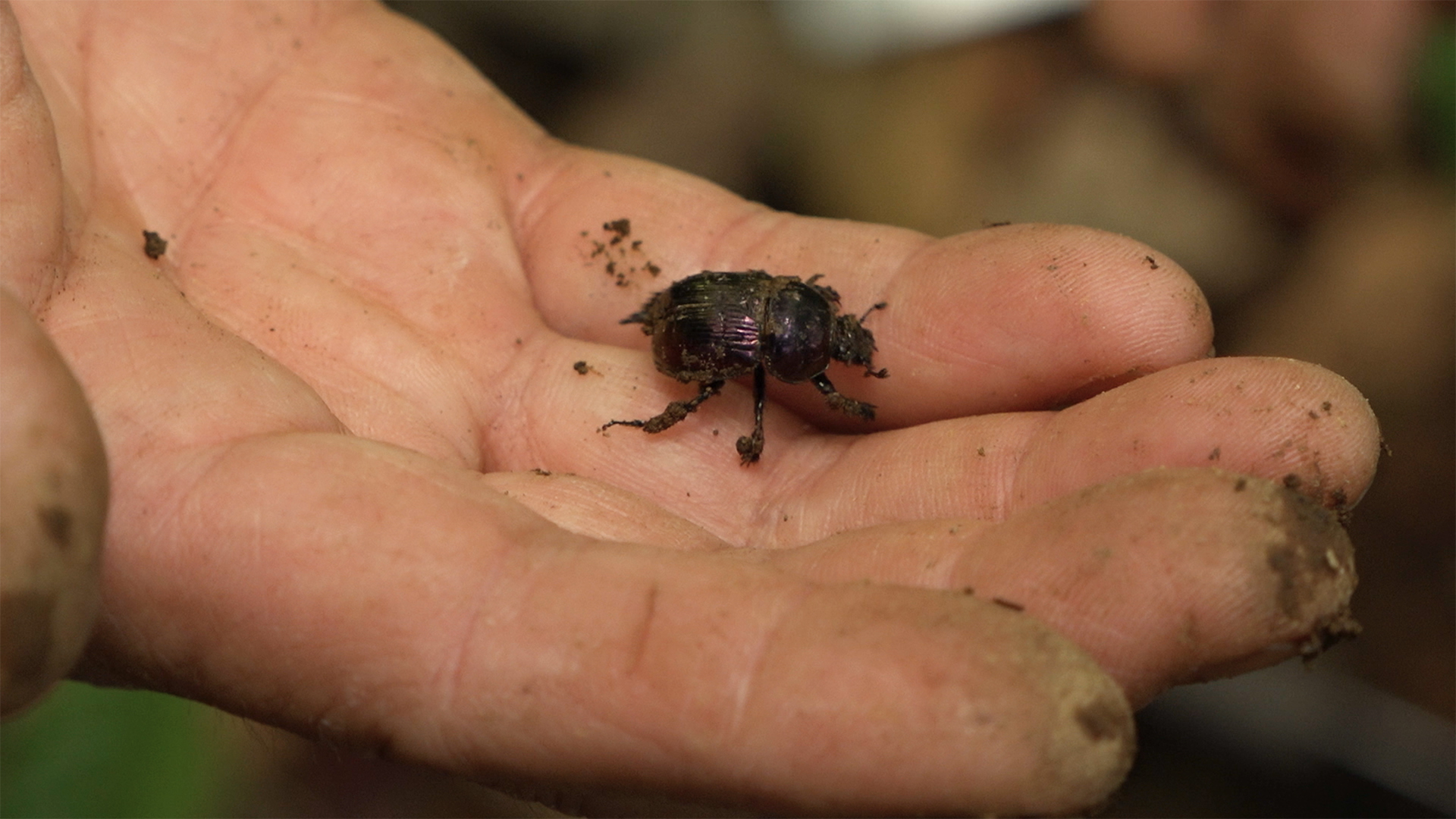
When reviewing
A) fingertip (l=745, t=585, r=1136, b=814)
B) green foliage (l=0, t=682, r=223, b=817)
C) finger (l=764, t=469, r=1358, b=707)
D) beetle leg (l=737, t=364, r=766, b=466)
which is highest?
finger (l=764, t=469, r=1358, b=707)

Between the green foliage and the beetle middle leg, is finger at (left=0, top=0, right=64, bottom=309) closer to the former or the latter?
the beetle middle leg

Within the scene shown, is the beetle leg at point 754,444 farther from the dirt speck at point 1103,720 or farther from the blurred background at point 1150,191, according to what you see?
the dirt speck at point 1103,720

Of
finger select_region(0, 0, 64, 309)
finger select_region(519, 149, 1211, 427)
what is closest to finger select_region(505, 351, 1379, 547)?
finger select_region(519, 149, 1211, 427)

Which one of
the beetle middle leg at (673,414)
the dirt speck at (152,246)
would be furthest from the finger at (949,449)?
the dirt speck at (152,246)

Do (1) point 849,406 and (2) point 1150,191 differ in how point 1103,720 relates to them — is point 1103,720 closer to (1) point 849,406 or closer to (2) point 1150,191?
(1) point 849,406

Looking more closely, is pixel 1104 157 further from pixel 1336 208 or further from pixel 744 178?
pixel 744 178

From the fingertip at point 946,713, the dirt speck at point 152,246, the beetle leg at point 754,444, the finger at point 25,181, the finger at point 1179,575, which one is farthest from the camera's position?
the beetle leg at point 754,444
